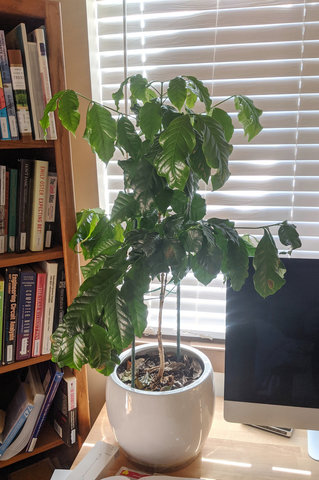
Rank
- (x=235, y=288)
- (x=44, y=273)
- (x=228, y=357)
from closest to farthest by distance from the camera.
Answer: (x=235, y=288) < (x=228, y=357) < (x=44, y=273)

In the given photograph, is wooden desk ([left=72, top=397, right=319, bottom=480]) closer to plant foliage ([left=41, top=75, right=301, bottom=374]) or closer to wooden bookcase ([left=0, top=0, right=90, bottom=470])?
wooden bookcase ([left=0, top=0, right=90, bottom=470])

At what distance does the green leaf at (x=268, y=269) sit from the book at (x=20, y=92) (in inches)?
24.4

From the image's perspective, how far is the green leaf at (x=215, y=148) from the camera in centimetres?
71

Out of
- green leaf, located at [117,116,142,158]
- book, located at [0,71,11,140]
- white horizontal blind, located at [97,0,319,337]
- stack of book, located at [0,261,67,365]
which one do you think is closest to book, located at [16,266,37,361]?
stack of book, located at [0,261,67,365]

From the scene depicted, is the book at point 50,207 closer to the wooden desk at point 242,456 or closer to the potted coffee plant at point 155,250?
the potted coffee plant at point 155,250

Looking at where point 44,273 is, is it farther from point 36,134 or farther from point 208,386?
point 208,386

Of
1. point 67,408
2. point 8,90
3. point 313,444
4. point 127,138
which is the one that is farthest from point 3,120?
point 313,444

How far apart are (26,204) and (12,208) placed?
0.12ft

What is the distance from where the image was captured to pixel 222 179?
0.73 m

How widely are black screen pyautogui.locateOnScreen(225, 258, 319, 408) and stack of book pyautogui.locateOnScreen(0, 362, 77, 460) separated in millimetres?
475

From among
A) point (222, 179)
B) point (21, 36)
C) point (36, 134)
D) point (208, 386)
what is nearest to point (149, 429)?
point (208, 386)

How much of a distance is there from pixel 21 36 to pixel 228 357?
0.90m

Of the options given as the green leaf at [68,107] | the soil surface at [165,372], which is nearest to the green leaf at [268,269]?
the soil surface at [165,372]

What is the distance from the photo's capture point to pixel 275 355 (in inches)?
37.3
